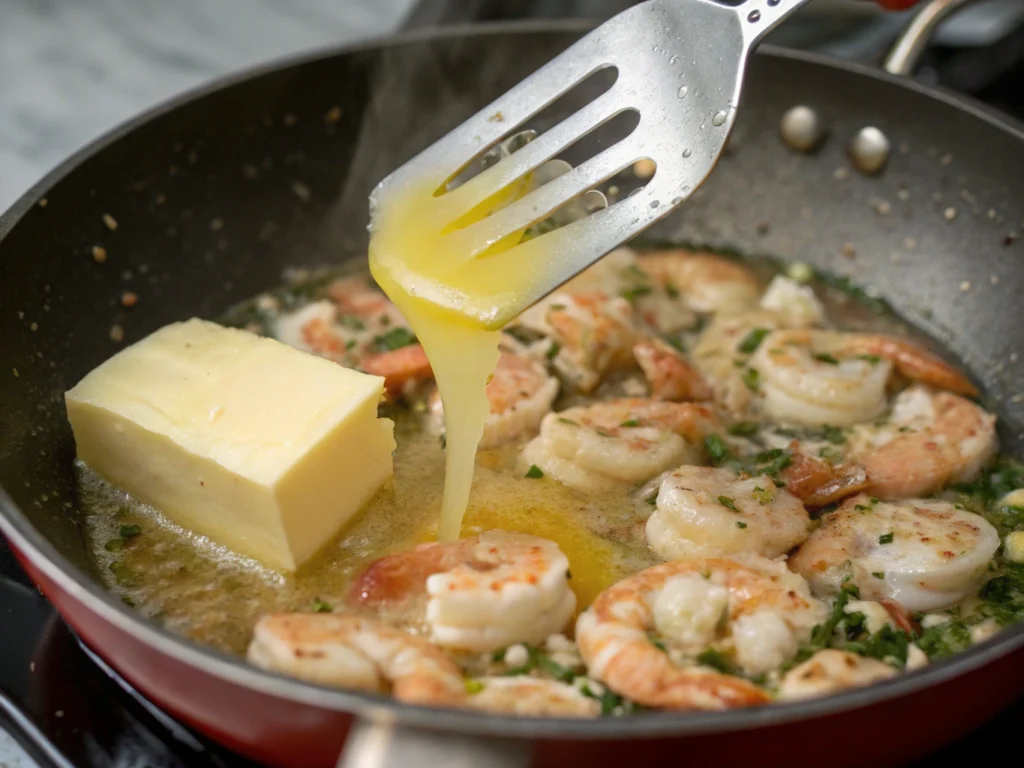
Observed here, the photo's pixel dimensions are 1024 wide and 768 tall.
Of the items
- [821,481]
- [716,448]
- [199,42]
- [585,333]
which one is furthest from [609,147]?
[199,42]

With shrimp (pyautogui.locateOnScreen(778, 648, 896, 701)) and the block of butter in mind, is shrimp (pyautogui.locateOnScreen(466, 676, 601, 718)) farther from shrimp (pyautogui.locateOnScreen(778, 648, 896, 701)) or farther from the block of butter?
the block of butter

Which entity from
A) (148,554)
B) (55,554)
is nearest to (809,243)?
(148,554)

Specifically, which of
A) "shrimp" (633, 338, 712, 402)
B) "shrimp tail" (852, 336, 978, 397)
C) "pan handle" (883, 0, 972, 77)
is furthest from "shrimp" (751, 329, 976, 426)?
"pan handle" (883, 0, 972, 77)

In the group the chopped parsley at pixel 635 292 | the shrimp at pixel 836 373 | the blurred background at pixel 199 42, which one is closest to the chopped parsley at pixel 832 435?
the shrimp at pixel 836 373

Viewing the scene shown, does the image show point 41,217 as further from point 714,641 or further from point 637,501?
point 714,641

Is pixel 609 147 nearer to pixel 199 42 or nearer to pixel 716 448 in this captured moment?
pixel 716 448

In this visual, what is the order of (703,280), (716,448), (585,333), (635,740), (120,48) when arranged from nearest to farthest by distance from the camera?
(635,740), (716,448), (585,333), (703,280), (120,48)

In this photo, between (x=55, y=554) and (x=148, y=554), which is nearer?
(x=55, y=554)
